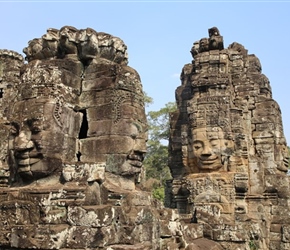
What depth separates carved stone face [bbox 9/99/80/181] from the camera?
5.17m

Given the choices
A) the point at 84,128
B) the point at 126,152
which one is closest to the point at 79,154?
the point at 84,128

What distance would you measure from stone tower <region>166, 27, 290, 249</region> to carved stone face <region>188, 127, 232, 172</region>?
24 millimetres

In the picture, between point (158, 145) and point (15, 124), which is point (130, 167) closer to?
point (15, 124)

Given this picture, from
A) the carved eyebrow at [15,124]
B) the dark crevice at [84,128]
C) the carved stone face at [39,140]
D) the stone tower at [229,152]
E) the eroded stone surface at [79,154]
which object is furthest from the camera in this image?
the stone tower at [229,152]

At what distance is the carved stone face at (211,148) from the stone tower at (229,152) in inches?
1.0

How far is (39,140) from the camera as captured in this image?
514cm

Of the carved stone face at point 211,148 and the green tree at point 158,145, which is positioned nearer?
the carved stone face at point 211,148

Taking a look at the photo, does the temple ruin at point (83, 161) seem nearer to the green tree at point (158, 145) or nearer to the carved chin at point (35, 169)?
the carved chin at point (35, 169)

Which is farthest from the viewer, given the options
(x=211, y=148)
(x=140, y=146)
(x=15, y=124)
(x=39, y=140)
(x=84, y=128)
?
(x=211, y=148)

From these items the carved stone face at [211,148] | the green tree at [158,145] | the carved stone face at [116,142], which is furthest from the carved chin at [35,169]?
the green tree at [158,145]

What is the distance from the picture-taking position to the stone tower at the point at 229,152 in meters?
9.76

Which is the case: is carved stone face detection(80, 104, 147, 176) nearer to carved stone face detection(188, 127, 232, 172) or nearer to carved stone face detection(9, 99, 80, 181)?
carved stone face detection(9, 99, 80, 181)

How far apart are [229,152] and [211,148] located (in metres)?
0.46

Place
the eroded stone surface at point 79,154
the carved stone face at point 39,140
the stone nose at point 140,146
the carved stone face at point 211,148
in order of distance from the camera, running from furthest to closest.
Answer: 1. the carved stone face at point 211,148
2. the stone nose at point 140,146
3. the carved stone face at point 39,140
4. the eroded stone surface at point 79,154
